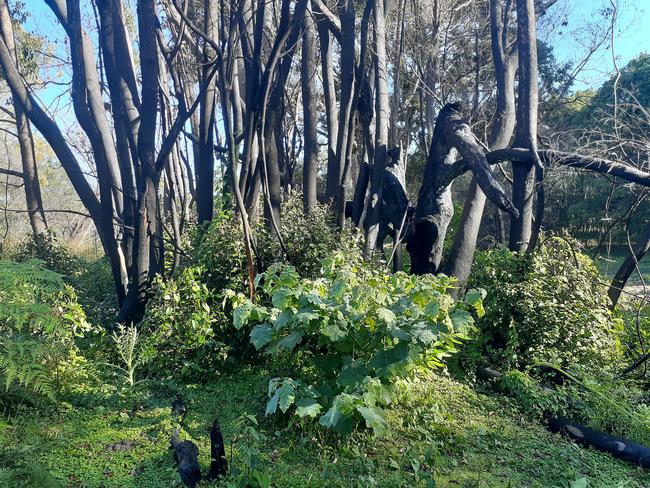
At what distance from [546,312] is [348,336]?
290 centimetres

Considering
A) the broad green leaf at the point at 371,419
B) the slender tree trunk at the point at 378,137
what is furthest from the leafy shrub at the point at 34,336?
the slender tree trunk at the point at 378,137

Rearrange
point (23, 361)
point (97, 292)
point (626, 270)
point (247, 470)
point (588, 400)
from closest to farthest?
point (247, 470) → point (23, 361) → point (588, 400) → point (626, 270) → point (97, 292)

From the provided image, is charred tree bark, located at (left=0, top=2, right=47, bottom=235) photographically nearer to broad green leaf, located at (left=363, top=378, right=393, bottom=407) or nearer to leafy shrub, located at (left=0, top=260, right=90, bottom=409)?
leafy shrub, located at (left=0, top=260, right=90, bottom=409)

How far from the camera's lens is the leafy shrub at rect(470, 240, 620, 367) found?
5359 millimetres

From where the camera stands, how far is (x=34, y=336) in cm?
431

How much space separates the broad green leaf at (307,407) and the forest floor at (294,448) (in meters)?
0.30

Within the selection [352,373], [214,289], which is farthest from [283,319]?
[214,289]

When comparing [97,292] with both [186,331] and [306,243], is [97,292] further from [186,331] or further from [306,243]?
[306,243]

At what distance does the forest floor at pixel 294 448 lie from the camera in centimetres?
309

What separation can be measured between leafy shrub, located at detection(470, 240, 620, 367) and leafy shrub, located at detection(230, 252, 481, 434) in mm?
1981

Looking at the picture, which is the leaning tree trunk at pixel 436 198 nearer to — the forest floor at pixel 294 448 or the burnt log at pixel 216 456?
the forest floor at pixel 294 448

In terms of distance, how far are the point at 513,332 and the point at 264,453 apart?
3082 mm

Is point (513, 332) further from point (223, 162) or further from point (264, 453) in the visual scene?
point (223, 162)

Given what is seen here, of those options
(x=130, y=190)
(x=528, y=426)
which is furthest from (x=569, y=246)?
(x=130, y=190)
